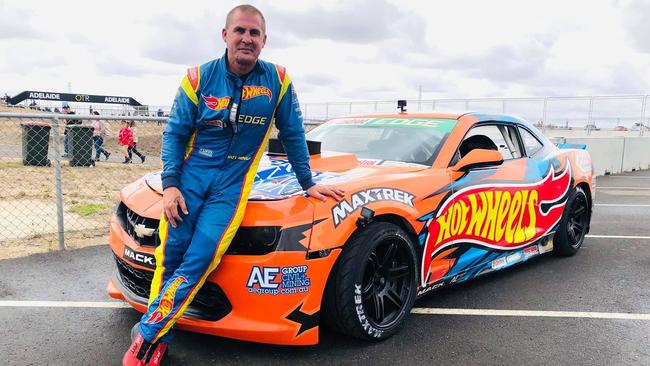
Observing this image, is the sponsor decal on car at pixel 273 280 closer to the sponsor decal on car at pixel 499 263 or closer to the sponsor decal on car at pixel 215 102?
the sponsor decal on car at pixel 215 102

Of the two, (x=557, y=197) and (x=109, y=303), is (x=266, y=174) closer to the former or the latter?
(x=109, y=303)

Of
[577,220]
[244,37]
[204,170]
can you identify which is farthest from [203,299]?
[577,220]

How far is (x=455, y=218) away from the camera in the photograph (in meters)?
3.61

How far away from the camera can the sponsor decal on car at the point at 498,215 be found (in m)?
3.49

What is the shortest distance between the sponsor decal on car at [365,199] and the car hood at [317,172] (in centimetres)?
13

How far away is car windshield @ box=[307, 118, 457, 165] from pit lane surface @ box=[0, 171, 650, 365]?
116 cm

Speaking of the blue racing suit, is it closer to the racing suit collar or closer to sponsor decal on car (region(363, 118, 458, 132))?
the racing suit collar

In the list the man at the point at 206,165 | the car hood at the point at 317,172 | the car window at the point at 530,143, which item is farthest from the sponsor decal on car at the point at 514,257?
the man at the point at 206,165

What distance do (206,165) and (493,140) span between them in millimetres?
2776

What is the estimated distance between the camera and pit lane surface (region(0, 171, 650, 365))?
9.70 ft

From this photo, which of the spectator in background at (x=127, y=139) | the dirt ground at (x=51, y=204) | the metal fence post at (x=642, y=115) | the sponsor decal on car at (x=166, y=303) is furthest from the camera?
the metal fence post at (x=642, y=115)

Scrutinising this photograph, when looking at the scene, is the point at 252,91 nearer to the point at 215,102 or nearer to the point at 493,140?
the point at 215,102

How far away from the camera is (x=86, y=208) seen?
7.70 m

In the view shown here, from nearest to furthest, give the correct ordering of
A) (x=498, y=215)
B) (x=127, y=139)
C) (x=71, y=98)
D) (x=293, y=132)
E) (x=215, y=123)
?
1. (x=215, y=123)
2. (x=293, y=132)
3. (x=498, y=215)
4. (x=127, y=139)
5. (x=71, y=98)
